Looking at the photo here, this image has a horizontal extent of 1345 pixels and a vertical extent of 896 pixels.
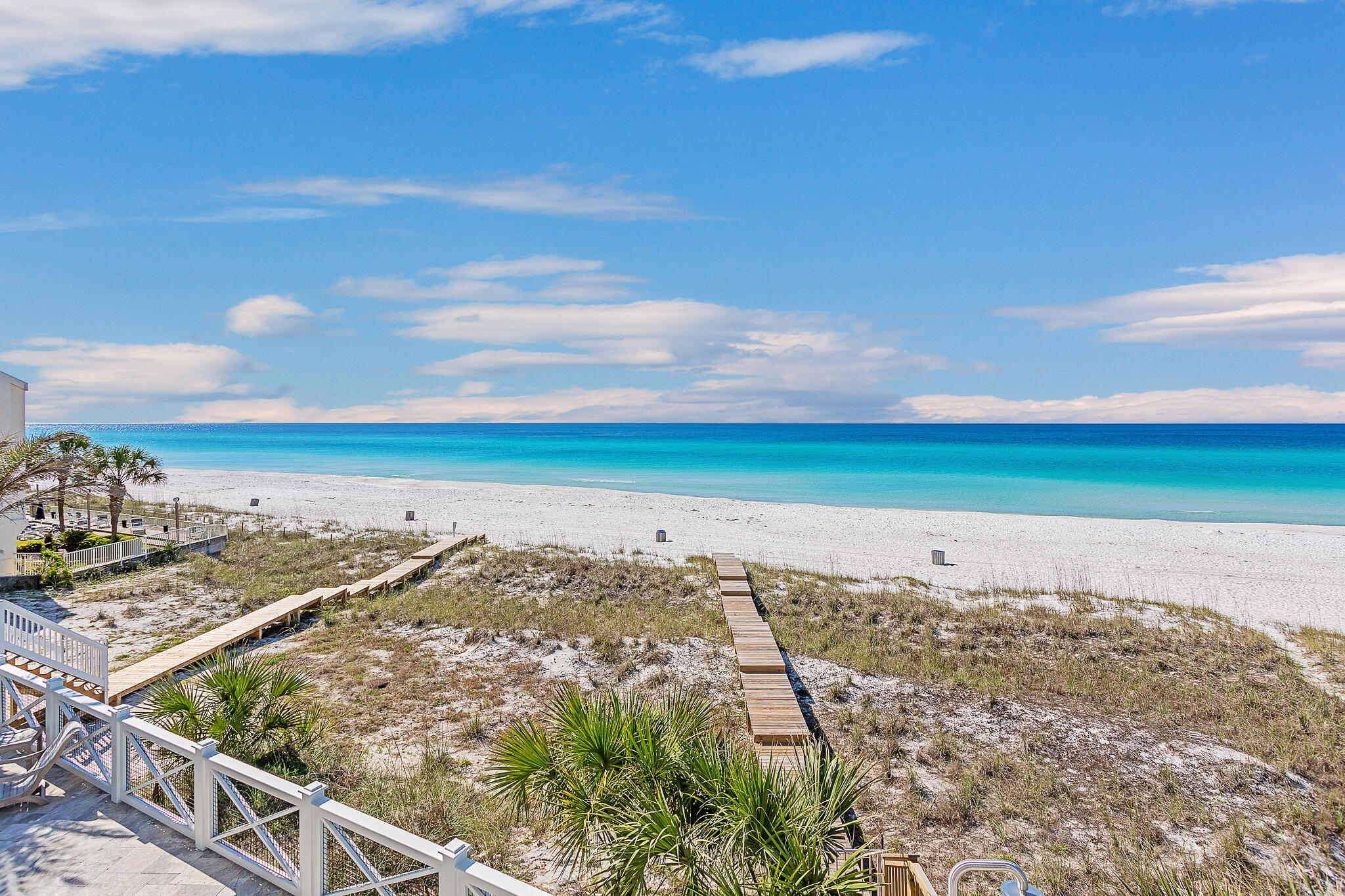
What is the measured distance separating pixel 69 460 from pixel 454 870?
17.8 metres

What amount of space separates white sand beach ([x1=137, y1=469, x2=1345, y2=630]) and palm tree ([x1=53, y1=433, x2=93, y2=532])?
9.49 meters

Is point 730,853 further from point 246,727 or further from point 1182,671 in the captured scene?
point 1182,671

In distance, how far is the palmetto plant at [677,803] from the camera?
450 centimetres

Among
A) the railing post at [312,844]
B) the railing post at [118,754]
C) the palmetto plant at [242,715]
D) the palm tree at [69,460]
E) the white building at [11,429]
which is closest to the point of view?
Answer: the railing post at [312,844]

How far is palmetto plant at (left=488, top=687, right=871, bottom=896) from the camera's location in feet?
14.8

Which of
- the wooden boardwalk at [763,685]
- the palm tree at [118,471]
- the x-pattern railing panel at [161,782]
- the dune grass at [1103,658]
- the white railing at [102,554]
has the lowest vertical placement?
the dune grass at [1103,658]

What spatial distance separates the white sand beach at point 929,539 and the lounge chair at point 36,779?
1786cm

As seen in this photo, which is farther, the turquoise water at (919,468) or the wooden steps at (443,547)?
the turquoise water at (919,468)

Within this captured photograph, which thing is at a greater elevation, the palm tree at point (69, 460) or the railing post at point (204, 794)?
the palm tree at point (69, 460)

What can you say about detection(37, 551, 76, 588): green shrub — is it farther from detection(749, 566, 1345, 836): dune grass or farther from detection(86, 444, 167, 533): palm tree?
detection(749, 566, 1345, 836): dune grass

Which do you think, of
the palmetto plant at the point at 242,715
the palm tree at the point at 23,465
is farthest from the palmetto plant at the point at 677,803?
the palm tree at the point at 23,465

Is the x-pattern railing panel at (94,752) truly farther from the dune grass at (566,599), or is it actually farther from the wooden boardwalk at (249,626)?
the dune grass at (566,599)

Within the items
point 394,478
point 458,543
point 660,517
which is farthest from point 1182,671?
point 394,478

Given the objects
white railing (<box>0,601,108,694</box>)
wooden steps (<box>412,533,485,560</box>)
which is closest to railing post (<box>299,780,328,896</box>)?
white railing (<box>0,601,108,694</box>)
